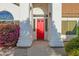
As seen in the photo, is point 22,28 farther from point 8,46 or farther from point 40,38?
point 40,38

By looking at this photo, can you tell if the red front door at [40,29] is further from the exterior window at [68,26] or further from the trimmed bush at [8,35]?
the trimmed bush at [8,35]

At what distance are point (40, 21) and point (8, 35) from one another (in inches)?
178

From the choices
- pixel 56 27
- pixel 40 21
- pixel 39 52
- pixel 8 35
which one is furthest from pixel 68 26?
pixel 39 52

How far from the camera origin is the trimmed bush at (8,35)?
47.4 feet

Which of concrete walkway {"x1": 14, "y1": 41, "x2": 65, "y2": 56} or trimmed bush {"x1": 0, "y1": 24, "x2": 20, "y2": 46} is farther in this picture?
trimmed bush {"x1": 0, "y1": 24, "x2": 20, "y2": 46}

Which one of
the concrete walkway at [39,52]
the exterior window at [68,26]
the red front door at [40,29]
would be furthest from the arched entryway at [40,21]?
the concrete walkway at [39,52]

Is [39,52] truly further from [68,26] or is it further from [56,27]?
[68,26]

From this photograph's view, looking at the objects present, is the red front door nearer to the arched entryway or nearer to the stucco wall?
the arched entryway

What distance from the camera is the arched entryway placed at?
18.0 metres

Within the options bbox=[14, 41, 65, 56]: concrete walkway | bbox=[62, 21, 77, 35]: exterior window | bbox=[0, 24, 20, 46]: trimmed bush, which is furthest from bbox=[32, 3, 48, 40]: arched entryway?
bbox=[14, 41, 65, 56]: concrete walkway

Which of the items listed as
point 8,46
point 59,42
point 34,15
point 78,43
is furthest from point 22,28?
point 78,43

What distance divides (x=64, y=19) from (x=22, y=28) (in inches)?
158

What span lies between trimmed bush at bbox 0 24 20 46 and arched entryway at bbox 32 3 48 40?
3.66 metres

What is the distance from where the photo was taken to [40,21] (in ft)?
60.7
